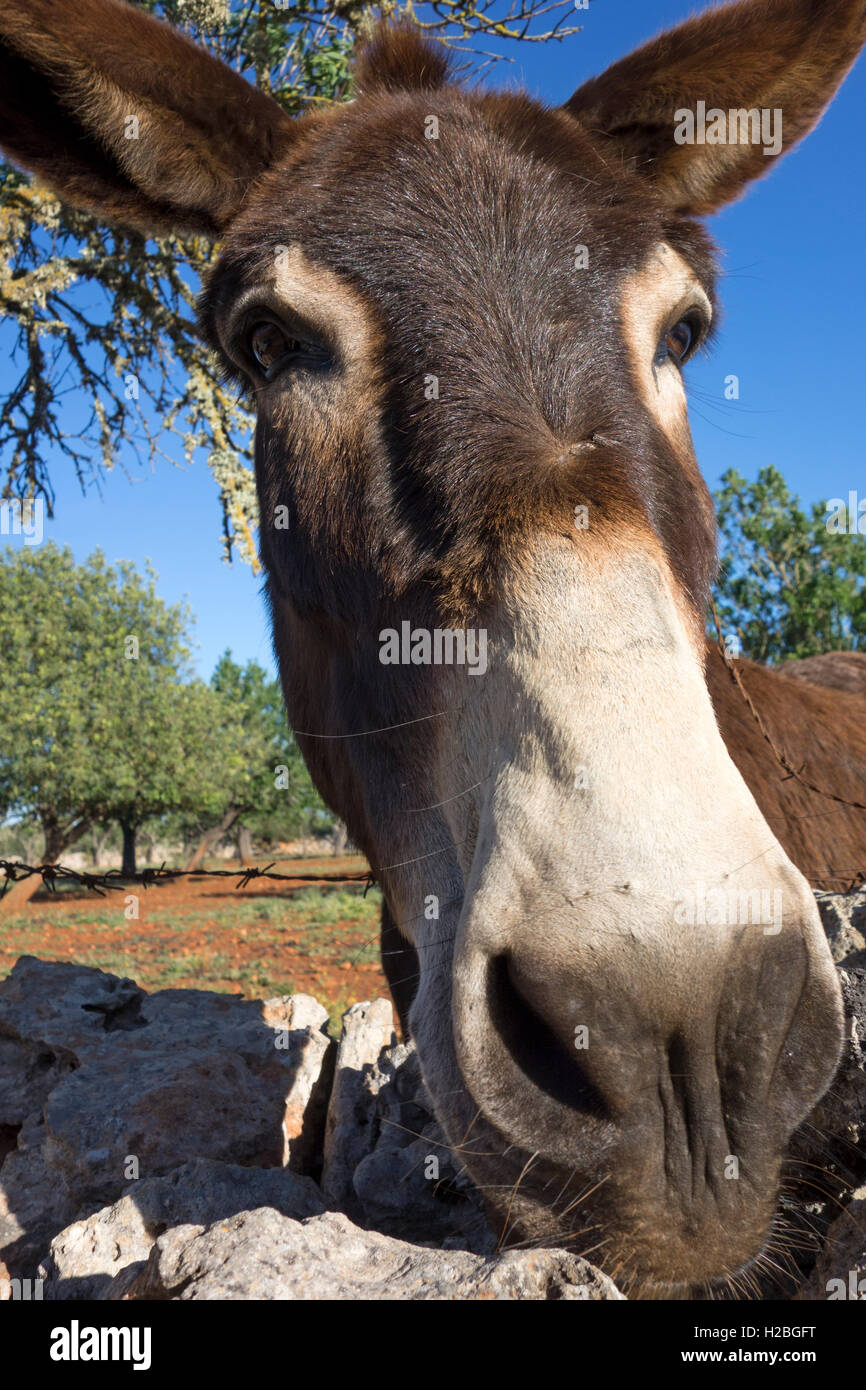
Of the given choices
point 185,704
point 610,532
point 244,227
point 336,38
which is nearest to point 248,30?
point 336,38

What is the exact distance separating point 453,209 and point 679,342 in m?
0.90

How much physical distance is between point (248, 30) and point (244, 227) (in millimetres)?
9386

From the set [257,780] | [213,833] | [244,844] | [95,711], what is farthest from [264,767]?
[244,844]

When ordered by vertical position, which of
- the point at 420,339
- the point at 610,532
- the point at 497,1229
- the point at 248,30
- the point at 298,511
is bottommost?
the point at 497,1229

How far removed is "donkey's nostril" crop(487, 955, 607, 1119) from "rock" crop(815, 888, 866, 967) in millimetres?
1125

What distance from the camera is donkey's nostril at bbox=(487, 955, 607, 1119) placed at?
134 centimetres

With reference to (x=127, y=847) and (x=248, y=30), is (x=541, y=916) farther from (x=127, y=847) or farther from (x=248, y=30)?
(x=127, y=847)

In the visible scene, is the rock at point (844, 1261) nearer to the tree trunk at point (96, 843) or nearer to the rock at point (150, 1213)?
the rock at point (150, 1213)

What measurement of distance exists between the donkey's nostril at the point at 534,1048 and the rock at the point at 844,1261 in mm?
600

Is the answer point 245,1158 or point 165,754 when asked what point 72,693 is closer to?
point 165,754

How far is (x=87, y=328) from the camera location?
10.8m

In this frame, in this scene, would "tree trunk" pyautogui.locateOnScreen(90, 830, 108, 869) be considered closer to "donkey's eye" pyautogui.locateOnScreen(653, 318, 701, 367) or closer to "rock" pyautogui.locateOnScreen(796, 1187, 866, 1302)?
"donkey's eye" pyautogui.locateOnScreen(653, 318, 701, 367)

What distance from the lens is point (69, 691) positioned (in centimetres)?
3114

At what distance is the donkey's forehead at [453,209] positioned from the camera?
2016 mm
